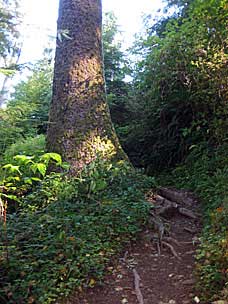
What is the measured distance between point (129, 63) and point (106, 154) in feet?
19.1

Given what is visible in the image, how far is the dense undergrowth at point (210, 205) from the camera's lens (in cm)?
309

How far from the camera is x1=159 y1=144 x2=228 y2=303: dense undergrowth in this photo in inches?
121

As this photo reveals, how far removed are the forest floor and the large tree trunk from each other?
1874mm

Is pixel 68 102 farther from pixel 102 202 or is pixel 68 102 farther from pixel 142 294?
pixel 142 294

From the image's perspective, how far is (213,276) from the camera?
122 inches

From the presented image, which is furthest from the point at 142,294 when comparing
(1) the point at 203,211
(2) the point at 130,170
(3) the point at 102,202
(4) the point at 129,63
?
(4) the point at 129,63

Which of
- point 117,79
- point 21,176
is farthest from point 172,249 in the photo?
point 117,79

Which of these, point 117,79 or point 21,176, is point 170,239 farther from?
point 117,79

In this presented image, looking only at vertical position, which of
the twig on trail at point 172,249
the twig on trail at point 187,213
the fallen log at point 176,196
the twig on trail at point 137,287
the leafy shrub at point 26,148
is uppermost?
the leafy shrub at point 26,148

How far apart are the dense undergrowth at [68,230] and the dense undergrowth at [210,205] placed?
93cm

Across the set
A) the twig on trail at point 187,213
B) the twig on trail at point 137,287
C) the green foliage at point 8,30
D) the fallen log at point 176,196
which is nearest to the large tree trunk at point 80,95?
the fallen log at point 176,196

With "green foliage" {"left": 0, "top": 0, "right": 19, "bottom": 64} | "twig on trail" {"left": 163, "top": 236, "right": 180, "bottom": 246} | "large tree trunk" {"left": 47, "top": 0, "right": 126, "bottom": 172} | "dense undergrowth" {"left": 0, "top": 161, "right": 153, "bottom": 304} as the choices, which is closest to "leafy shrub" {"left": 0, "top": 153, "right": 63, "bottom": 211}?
"dense undergrowth" {"left": 0, "top": 161, "right": 153, "bottom": 304}

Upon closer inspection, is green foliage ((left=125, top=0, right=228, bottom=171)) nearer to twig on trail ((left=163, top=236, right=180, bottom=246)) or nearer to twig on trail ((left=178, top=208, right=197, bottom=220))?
twig on trail ((left=178, top=208, right=197, bottom=220))

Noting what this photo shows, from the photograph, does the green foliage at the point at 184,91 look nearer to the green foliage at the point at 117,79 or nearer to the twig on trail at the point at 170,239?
the green foliage at the point at 117,79
